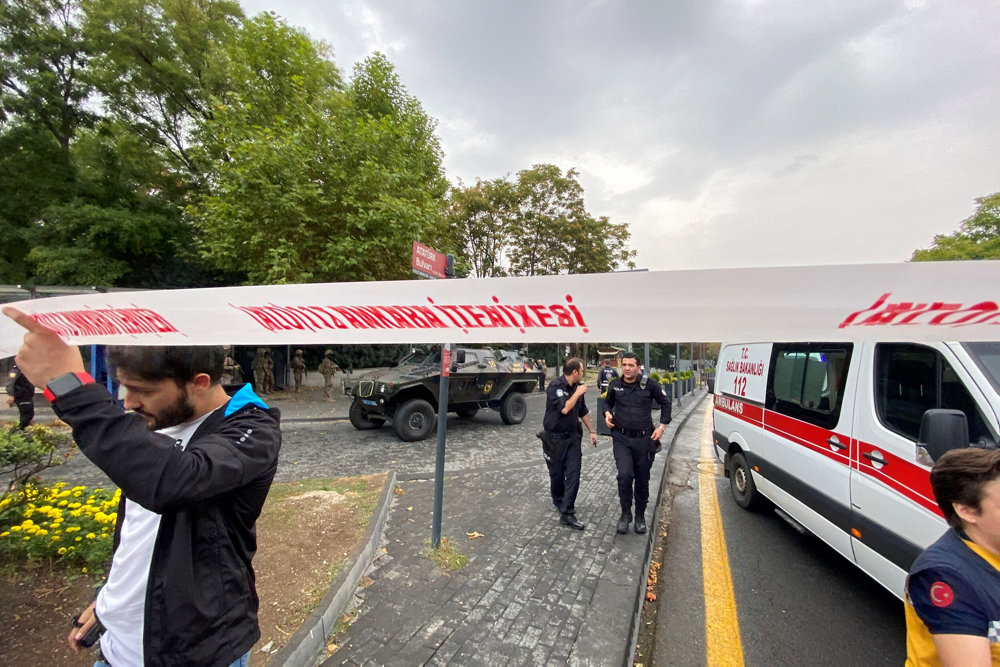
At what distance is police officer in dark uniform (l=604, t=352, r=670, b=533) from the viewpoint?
12.6 feet

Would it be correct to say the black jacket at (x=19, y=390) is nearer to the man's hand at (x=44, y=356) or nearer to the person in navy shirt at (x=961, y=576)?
the man's hand at (x=44, y=356)

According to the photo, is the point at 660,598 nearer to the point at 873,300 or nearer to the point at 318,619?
the point at 318,619

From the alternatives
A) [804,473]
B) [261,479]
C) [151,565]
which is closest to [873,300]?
[261,479]

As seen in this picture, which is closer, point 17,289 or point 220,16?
point 17,289

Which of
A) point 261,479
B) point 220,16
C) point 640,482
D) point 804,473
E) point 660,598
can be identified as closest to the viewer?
point 261,479

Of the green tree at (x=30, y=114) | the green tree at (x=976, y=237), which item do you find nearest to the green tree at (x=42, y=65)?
the green tree at (x=30, y=114)

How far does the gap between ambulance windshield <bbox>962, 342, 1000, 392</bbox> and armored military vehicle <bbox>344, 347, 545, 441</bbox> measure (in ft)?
19.0

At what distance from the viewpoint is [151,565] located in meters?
1.15

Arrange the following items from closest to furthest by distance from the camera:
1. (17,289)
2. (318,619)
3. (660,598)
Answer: (318,619) < (660,598) < (17,289)

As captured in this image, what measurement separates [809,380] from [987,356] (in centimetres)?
134

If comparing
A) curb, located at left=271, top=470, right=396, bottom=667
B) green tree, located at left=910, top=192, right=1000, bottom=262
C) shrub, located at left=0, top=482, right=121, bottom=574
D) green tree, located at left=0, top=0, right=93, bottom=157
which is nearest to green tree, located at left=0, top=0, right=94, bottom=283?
green tree, located at left=0, top=0, right=93, bottom=157

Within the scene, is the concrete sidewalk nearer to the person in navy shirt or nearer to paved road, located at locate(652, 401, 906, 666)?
paved road, located at locate(652, 401, 906, 666)

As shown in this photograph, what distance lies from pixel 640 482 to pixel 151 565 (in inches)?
142

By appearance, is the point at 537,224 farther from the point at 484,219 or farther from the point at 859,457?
the point at 859,457
